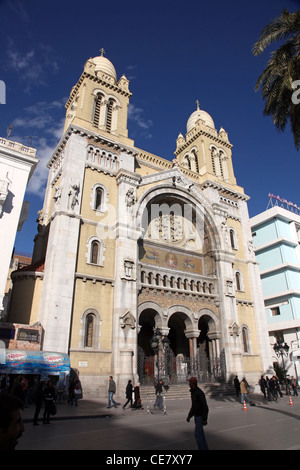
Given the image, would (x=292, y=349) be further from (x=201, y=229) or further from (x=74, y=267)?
(x=74, y=267)

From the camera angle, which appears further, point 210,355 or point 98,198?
point 210,355

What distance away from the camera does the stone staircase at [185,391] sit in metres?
19.6

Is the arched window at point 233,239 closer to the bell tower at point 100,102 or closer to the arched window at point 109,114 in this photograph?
the bell tower at point 100,102

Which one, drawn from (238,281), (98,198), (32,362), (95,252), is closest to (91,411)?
(32,362)

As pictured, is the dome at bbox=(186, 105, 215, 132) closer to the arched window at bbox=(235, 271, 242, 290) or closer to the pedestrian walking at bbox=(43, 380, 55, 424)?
the arched window at bbox=(235, 271, 242, 290)

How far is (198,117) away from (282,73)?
85.9ft

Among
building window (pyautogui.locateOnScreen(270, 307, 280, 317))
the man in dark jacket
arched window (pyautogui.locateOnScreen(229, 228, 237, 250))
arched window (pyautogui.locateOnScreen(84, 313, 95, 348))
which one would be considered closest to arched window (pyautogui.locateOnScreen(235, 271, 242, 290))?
arched window (pyautogui.locateOnScreen(229, 228, 237, 250))

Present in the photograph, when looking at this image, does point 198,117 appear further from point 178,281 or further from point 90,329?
point 90,329

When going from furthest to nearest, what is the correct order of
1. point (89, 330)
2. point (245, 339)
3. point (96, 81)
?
point (96, 81)
point (245, 339)
point (89, 330)

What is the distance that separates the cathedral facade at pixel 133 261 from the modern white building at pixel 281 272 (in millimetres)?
10531

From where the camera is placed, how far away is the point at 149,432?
9.62 m
